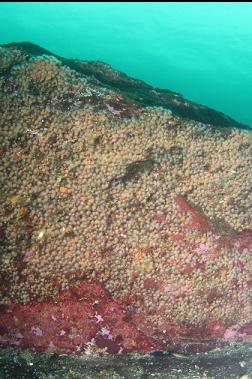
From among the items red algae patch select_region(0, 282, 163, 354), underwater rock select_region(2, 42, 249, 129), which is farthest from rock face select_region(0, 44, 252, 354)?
underwater rock select_region(2, 42, 249, 129)

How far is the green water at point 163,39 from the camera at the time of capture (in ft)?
158

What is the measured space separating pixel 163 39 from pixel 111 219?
55976 millimetres

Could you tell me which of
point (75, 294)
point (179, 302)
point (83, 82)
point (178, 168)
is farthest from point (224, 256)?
point (83, 82)

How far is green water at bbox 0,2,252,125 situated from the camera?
48281 millimetres

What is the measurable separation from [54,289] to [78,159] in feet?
6.09

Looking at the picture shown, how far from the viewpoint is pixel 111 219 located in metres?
4.79

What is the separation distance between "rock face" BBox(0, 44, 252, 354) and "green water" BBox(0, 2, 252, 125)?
3886 cm

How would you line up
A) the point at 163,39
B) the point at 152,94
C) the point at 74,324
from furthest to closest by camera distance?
the point at 163,39 < the point at 152,94 < the point at 74,324

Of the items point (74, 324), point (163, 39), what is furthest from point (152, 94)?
point (163, 39)

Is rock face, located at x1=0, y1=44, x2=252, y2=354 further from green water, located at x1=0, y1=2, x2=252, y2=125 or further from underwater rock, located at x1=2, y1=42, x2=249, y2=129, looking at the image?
→ green water, located at x1=0, y1=2, x2=252, y2=125

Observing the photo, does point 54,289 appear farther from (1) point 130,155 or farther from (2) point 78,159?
(1) point 130,155

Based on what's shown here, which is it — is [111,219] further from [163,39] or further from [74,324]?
[163,39]

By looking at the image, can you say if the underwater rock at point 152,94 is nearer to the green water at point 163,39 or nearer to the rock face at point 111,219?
the rock face at point 111,219

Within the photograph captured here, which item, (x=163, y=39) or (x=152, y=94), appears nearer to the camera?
(x=152, y=94)
